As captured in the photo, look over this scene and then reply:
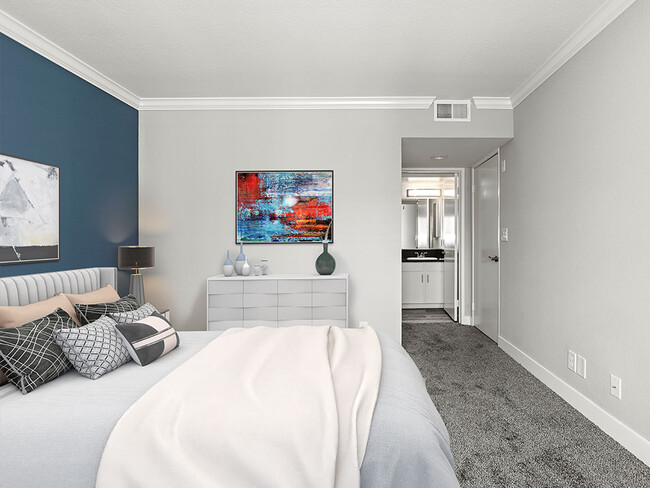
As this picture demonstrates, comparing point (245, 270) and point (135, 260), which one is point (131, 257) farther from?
point (245, 270)

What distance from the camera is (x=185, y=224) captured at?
14.2ft

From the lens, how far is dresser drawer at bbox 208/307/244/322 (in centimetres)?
388

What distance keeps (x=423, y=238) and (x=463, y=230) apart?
55.5 inches

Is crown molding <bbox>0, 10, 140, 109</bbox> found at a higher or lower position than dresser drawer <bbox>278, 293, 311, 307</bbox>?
higher

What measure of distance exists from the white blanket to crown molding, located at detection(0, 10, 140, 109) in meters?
2.65

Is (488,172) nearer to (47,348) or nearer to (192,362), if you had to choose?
(192,362)

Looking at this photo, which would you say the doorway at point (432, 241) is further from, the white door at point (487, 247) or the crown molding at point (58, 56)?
the crown molding at point (58, 56)

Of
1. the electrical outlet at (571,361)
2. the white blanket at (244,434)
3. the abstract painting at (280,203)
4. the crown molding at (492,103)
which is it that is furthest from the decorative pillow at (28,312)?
the crown molding at (492,103)

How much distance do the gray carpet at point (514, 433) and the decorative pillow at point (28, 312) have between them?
2400 mm

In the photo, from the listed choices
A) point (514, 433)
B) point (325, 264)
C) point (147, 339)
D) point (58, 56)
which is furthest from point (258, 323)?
point (58, 56)

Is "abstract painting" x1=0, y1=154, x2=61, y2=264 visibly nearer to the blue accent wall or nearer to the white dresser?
the blue accent wall

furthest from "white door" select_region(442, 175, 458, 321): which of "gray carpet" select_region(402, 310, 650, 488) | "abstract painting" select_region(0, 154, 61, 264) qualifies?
"abstract painting" select_region(0, 154, 61, 264)

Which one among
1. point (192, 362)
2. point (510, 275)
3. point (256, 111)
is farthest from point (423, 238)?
point (192, 362)

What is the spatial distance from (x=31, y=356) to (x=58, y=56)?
96.0 inches
